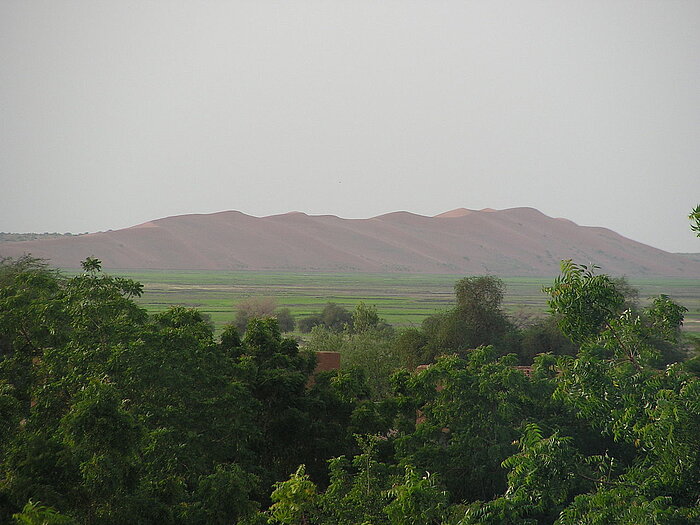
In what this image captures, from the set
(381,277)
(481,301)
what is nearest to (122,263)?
(381,277)

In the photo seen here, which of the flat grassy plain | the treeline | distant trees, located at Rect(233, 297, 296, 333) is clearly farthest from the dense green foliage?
the flat grassy plain

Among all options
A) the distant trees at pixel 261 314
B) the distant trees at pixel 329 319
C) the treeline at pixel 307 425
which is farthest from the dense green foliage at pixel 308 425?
the distant trees at pixel 329 319

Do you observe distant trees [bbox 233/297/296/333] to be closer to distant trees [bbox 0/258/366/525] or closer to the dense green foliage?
distant trees [bbox 0/258/366/525]

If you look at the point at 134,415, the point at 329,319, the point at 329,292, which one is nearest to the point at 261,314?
the point at 329,319

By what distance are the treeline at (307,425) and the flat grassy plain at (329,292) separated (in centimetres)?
6231

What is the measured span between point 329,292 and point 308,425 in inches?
4440

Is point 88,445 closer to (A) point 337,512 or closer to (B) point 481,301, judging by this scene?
(A) point 337,512

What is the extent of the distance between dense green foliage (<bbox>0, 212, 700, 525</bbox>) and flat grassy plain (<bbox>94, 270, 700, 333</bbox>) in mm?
62376

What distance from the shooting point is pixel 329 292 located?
424ft

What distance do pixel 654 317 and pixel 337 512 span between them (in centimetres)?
544

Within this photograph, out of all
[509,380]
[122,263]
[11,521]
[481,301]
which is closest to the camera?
[11,521]

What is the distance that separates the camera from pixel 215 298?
112 metres

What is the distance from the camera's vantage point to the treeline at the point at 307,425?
9.34 meters

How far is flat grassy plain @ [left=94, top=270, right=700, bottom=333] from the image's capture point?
97.2 meters
